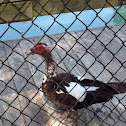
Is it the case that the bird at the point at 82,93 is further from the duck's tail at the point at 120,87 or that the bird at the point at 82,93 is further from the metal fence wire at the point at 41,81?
the metal fence wire at the point at 41,81

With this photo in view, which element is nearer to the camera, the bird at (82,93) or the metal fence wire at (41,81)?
the metal fence wire at (41,81)

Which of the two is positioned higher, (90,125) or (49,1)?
(49,1)

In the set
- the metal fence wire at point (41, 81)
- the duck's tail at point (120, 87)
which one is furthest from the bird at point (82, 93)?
the metal fence wire at point (41, 81)

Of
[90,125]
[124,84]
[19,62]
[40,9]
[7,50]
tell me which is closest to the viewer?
[40,9]

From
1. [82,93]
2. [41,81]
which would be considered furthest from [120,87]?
[41,81]

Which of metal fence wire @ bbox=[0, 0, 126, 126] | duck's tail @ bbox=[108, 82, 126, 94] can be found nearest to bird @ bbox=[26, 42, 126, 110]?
duck's tail @ bbox=[108, 82, 126, 94]

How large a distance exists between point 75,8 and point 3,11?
536mm

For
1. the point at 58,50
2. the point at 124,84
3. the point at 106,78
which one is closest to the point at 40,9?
the point at 124,84

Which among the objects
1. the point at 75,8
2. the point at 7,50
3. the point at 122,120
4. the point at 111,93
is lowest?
the point at 7,50

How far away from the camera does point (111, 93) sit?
98.8 inches

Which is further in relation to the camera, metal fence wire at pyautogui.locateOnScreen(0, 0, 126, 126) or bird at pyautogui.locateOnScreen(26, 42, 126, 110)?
bird at pyautogui.locateOnScreen(26, 42, 126, 110)

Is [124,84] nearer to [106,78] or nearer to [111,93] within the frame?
[111,93]

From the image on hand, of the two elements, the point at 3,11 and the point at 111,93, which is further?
the point at 111,93

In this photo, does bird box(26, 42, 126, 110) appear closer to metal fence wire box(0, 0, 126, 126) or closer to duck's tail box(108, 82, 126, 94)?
duck's tail box(108, 82, 126, 94)
